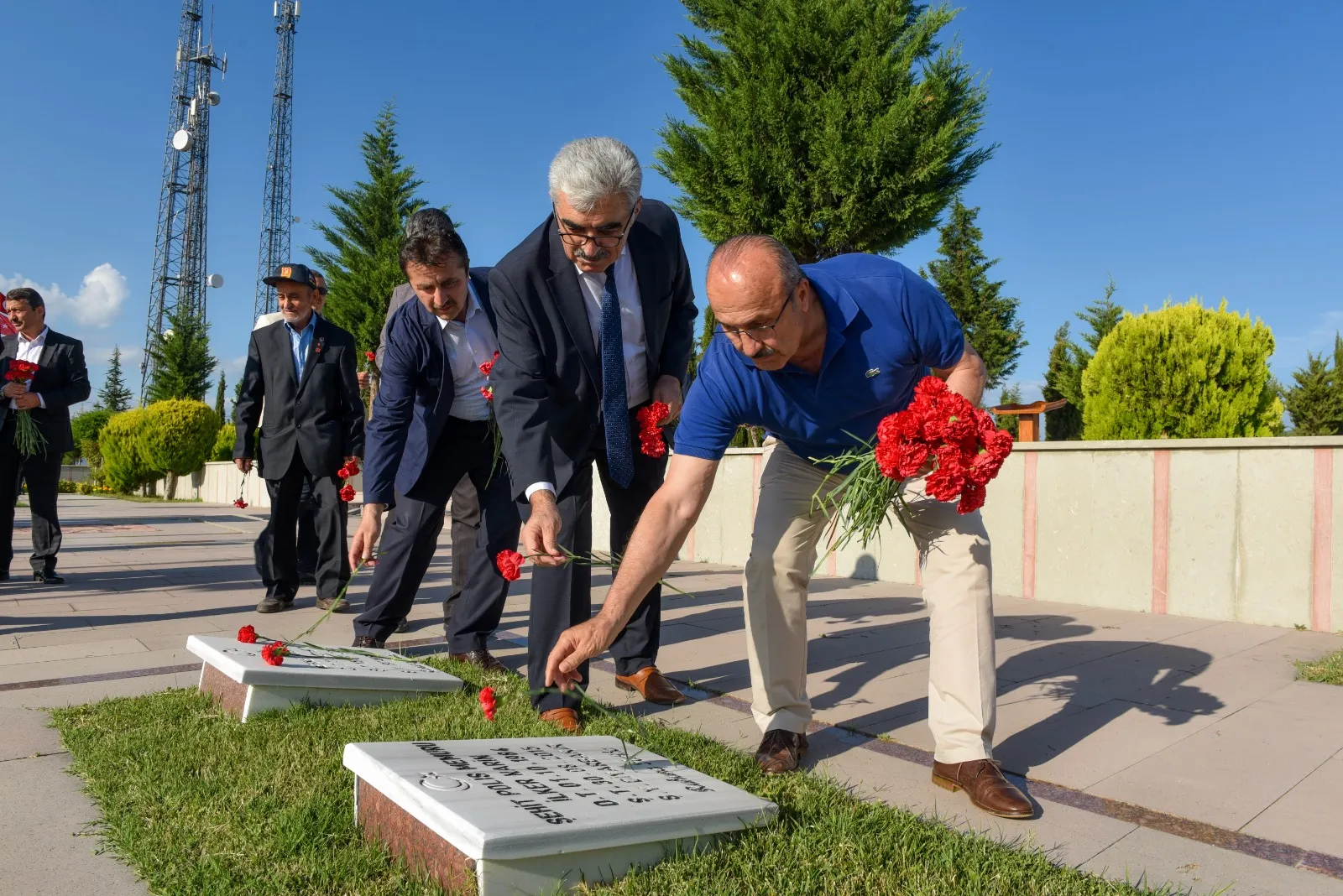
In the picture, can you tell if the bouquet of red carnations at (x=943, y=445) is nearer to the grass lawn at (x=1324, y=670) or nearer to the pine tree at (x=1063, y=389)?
the grass lawn at (x=1324, y=670)

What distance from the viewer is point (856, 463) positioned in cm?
290

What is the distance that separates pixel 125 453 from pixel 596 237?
29132mm

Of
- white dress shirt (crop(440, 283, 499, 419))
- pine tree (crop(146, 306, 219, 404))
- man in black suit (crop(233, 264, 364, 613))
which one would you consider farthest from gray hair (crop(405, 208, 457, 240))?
pine tree (crop(146, 306, 219, 404))

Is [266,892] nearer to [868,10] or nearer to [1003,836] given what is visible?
[1003,836]

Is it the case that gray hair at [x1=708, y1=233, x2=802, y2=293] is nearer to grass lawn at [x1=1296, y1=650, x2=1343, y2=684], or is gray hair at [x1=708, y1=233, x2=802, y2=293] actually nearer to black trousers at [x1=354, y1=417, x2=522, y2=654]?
black trousers at [x1=354, y1=417, x2=522, y2=654]

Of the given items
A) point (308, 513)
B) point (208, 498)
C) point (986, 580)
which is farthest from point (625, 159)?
point (208, 498)

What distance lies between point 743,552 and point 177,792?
648 centimetres

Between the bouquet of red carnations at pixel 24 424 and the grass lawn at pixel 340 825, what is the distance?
4611mm

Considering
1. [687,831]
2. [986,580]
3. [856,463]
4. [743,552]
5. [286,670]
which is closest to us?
[687,831]

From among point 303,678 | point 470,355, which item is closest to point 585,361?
point 470,355

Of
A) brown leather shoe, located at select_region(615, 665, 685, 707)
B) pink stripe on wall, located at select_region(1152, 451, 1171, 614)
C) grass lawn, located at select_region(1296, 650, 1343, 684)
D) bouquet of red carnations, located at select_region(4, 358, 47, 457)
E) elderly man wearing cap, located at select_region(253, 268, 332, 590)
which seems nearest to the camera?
brown leather shoe, located at select_region(615, 665, 685, 707)

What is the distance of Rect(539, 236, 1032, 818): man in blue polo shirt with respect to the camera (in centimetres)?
246

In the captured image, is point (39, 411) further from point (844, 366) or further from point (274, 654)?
point (844, 366)

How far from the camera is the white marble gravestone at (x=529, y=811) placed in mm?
1888
